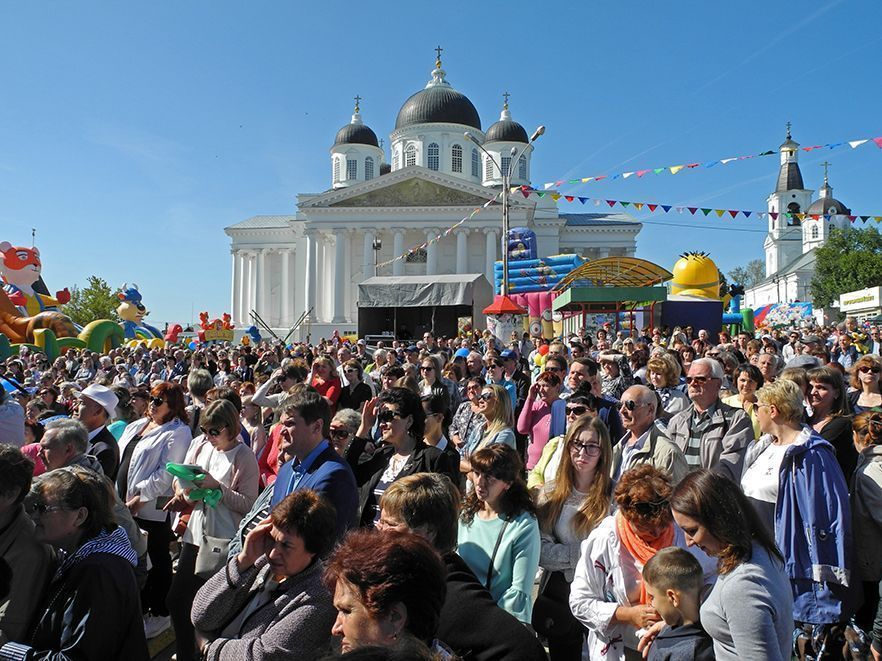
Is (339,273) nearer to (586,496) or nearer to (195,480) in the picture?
(195,480)

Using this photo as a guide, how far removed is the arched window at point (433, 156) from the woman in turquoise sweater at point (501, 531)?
2214 inches

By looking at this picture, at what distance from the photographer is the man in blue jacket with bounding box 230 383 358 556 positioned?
330cm

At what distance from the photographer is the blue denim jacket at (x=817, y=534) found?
3.44 m

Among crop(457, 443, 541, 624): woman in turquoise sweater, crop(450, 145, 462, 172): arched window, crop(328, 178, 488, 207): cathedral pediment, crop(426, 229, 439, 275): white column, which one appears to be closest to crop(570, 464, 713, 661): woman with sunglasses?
→ crop(457, 443, 541, 624): woman in turquoise sweater

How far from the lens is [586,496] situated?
355 centimetres

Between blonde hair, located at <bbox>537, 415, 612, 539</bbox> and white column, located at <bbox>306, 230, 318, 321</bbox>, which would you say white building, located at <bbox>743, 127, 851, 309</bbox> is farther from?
blonde hair, located at <bbox>537, 415, 612, 539</bbox>

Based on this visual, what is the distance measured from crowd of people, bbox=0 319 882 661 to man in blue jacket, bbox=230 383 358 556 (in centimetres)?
1

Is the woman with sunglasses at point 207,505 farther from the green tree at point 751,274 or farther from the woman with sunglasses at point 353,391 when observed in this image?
the green tree at point 751,274

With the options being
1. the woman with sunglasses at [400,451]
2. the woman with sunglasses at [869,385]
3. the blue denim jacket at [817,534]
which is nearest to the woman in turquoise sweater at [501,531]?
the woman with sunglasses at [400,451]

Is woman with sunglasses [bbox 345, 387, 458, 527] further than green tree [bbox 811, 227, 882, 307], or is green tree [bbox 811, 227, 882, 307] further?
green tree [bbox 811, 227, 882, 307]

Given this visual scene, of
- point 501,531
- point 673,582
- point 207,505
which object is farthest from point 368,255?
point 673,582

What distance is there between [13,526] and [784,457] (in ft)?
12.5

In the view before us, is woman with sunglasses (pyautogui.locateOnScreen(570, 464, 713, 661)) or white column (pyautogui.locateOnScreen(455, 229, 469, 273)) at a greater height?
white column (pyautogui.locateOnScreen(455, 229, 469, 273))

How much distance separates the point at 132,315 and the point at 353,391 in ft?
103
